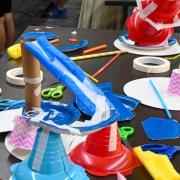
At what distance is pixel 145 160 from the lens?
747 millimetres

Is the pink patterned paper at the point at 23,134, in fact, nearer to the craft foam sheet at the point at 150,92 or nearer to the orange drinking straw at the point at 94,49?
the craft foam sheet at the point at 150,92

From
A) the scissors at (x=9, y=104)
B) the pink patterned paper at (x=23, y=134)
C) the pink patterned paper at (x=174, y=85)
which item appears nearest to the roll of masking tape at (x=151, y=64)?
the pink patterned paper at (x=174, y=85)

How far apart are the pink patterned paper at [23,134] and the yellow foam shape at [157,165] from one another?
19 cm

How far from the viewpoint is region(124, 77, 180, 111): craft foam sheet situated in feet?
3.28

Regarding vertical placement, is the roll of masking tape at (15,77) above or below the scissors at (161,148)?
above

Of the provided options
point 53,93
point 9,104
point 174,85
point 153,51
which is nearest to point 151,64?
point 153,51

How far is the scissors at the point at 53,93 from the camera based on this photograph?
1.01 meters

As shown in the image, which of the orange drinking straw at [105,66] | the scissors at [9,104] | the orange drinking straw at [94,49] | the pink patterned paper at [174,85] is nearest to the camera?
the scissors at [9,104]

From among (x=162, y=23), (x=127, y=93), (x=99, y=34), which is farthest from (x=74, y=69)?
(x=99, y=34)

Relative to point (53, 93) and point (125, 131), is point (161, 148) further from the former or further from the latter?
point (53, 93)

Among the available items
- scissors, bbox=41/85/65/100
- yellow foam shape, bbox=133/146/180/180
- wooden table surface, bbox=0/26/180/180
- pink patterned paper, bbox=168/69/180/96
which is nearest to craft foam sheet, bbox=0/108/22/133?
wooden table surface, bbox=0/26/180/180

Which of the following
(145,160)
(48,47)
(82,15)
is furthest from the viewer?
(82,15)

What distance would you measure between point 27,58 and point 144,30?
2.58 ft

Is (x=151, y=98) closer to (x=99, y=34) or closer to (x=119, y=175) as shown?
(x=119, y=175)
